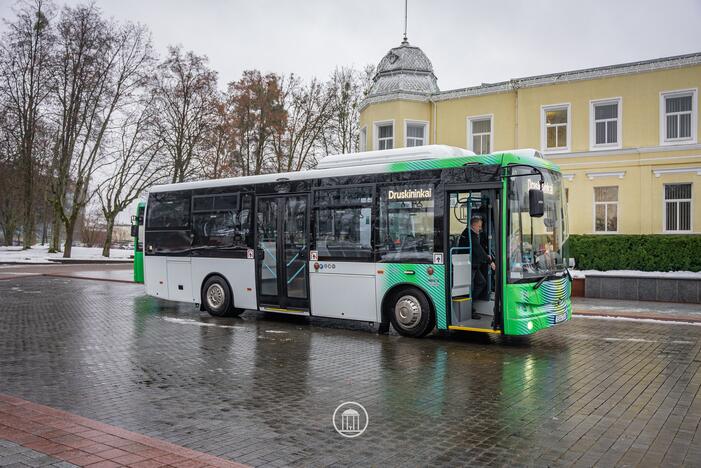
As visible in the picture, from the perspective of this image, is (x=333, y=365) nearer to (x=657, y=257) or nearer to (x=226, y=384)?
(x=226, y=384)

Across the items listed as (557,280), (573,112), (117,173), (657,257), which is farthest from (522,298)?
(117,173)

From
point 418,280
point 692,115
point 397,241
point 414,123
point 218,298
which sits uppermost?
point 414,123

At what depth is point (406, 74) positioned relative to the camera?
31.5 metres

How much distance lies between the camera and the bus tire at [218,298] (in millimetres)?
14648

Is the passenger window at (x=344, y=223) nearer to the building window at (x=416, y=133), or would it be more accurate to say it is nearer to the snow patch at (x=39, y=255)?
the building window at (x=416, y=133)

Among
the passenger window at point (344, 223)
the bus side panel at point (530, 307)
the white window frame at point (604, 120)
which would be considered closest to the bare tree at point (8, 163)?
the white window frame at point (604, 120)

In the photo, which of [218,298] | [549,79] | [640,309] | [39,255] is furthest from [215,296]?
[39,255]

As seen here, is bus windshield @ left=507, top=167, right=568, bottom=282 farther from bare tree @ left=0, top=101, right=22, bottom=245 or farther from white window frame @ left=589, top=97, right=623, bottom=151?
bare tree @ left=0, top=101, right=22, bottom=245

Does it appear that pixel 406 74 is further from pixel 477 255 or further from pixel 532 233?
pixel 532 233

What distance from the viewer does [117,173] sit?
1778 inches

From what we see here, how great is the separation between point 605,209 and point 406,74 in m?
12.2

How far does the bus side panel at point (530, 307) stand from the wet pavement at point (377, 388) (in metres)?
0.47

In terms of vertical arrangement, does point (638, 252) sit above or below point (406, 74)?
below

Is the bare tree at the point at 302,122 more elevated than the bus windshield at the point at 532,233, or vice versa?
the bare tree at the point at 302,122
